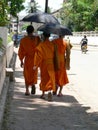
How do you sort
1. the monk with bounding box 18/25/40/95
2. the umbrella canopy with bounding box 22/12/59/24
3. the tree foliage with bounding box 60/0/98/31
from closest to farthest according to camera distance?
the monk with bounding box 18/25/40/95 → the umbrella canopy with bounding box 22/12/59/24 → the tree foliage with bounding box 60/0/98/31

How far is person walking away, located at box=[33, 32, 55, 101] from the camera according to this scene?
11.1 meters

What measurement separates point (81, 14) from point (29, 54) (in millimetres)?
70495

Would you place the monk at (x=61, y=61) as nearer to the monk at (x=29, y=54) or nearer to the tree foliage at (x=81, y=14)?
the monk at (x=29, y=54)

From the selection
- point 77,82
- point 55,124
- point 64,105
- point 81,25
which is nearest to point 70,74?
point 77,82

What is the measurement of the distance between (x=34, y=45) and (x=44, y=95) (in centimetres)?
123

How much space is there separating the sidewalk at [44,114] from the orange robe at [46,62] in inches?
15.6

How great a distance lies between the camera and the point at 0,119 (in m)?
7.76

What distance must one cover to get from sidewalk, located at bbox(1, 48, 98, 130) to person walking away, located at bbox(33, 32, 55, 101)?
1.19 ft

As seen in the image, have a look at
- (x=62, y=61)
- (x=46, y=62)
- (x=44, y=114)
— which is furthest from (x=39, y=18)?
(x=44, y=114)

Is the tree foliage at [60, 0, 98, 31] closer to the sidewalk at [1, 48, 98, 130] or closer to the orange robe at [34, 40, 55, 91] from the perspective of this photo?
the orange robe at [34, 40, 55, 91]

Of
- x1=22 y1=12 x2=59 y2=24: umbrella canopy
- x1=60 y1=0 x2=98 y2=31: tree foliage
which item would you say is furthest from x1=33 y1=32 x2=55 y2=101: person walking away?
x1=60 y1=0 x2=98 y2=31: tree foliage

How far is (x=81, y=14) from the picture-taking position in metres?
81.8

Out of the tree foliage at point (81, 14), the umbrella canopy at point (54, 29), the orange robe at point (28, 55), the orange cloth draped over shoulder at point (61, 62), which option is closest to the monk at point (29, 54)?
the orange robe at point (28, 55)

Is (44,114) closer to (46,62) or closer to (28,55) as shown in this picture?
(46,62)
